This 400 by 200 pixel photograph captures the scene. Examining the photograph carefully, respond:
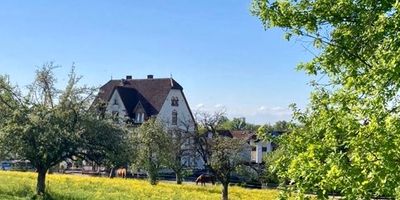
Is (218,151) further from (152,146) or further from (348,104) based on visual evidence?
(348,104)

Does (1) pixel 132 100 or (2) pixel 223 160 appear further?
(1) pixel 132 100

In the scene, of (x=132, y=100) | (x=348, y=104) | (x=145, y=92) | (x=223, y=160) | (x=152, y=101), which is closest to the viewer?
(x=348, y=104)

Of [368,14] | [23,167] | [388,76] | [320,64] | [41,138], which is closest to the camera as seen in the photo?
[388,76]

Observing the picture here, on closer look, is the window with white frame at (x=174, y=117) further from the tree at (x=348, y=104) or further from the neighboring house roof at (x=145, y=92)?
the tree at (x=348, y=104)

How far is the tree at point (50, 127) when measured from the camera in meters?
30.9

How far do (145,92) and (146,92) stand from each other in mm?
135

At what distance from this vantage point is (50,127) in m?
31.2

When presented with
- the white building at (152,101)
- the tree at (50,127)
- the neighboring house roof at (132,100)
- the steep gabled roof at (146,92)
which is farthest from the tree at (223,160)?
the neighboring house roof at (132,100)

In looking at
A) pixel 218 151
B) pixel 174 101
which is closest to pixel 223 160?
pixel 218 151

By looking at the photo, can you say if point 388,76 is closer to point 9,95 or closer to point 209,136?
point 9,95

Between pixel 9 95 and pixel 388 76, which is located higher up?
pixel 9 95

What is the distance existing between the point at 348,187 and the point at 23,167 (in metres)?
28.5

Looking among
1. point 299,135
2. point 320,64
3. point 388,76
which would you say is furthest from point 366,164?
point 320,64

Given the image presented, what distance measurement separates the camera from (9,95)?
32375 mm
